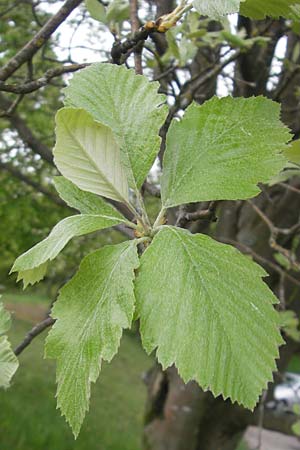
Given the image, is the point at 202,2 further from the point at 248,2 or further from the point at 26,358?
the point at 26,358

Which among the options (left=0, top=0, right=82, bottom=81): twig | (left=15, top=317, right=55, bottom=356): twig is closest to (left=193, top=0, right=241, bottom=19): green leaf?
(left=0, top=0, right=82, bottom=81): twig

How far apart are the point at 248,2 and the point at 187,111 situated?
0.79 feet

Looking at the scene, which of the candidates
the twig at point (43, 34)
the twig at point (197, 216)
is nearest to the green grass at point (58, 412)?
the twig at point (43, 34)

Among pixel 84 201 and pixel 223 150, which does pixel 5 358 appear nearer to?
pixel 84 201

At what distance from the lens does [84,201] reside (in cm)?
81

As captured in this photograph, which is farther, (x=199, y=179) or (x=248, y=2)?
(x=248, y=2)

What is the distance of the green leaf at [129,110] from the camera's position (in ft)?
2.44

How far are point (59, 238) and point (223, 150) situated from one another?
0.23 m

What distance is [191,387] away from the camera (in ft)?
12.0

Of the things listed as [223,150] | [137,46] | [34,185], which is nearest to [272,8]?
[223,150]

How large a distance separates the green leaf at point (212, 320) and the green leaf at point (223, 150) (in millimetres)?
83

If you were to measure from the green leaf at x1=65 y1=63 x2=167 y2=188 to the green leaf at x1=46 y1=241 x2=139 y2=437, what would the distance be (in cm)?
12

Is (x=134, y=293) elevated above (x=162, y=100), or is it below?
below

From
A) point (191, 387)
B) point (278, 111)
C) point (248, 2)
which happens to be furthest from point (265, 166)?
point (191, 387)
